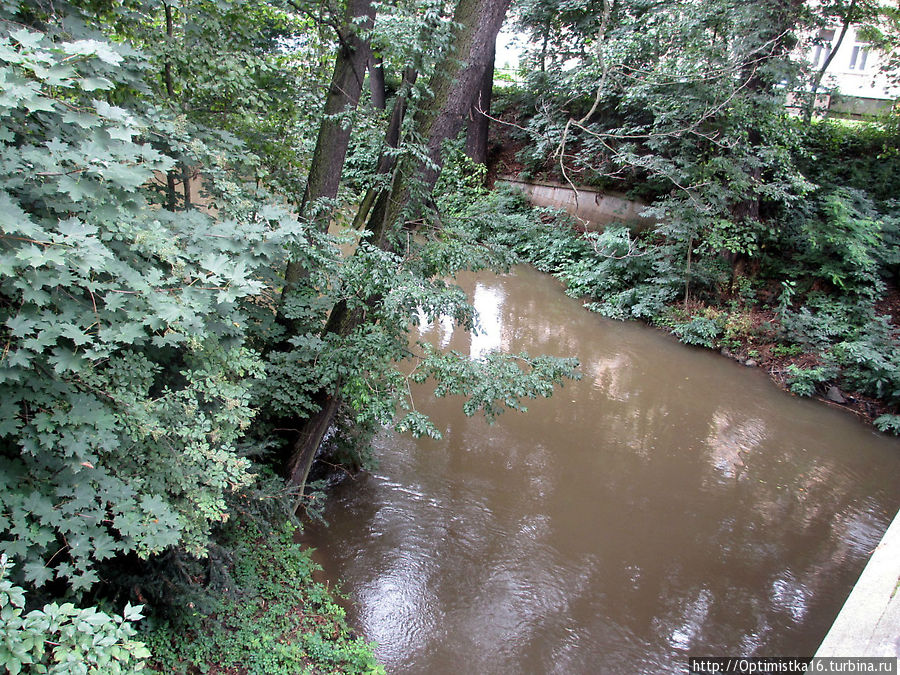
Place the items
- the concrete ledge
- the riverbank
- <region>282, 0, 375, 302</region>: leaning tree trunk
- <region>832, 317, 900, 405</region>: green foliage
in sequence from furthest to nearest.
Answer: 1. the riverbank
2. <region>832, 317, 900, 405</region>: green foliage
3. <region>282, 0, 375, 302</region>: leaning tree trunk
4. the concrete ledge

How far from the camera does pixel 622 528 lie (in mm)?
4836

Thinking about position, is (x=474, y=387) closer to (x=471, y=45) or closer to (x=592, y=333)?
(x=471, y=45)

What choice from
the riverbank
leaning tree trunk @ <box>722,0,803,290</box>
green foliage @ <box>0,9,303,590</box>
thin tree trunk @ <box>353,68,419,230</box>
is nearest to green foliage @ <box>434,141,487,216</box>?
thin tree trunk @ <box>353,68,419,230</box>

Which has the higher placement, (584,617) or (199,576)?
(199,576)

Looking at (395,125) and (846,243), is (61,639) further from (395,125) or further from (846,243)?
(846,243)

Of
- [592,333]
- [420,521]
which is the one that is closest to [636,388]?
[592,333]

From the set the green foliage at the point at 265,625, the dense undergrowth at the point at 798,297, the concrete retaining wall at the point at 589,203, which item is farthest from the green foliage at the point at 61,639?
the concrete retaining wall at the point at 589,203

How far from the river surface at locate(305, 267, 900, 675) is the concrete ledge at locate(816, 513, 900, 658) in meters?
1.41

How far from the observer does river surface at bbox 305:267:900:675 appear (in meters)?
3.72

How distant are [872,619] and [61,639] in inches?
121

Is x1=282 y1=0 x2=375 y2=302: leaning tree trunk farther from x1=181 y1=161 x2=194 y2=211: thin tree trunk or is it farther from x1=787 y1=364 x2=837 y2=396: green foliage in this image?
x1=787 y1=364 x2=837 y2=396: green foliage

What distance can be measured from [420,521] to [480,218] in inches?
98.7

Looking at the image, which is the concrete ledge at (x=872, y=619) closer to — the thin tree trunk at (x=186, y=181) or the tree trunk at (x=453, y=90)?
the tree trunk at (x=453, y=90)

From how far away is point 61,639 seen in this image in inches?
59.7
